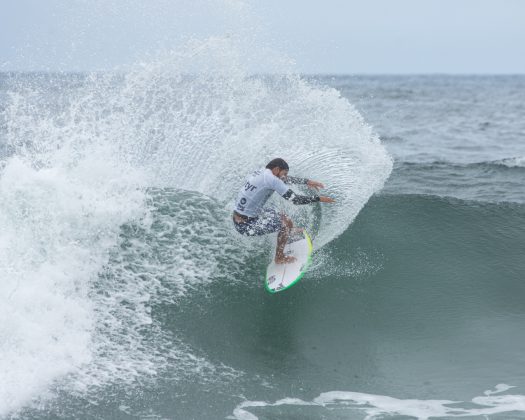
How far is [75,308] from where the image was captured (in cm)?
757

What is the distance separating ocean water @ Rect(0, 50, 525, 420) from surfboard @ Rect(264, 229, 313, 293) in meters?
0.29

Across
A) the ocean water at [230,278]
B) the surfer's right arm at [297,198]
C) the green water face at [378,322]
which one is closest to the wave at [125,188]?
the ocean water at [230,278]

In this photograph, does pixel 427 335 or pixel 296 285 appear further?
pixel 296 285

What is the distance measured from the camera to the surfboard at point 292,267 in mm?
8531

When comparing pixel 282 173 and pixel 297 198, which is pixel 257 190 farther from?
pixel 297 198

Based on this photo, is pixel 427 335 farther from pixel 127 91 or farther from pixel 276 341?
pixel 127 91

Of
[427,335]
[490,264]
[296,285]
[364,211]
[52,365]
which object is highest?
[364,211]

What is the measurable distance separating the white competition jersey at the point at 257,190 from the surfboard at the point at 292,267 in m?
0.78

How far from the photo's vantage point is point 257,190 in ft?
28.1

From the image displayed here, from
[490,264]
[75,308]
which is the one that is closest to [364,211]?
[490,264]

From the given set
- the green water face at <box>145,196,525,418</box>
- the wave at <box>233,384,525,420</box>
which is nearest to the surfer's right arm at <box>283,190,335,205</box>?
the green water face at <box>145,196,525,418</box>

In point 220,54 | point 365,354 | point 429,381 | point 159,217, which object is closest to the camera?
point 429,381

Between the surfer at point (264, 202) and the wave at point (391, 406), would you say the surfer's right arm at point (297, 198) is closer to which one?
the surfer at point (264, 202)

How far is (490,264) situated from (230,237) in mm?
4578
